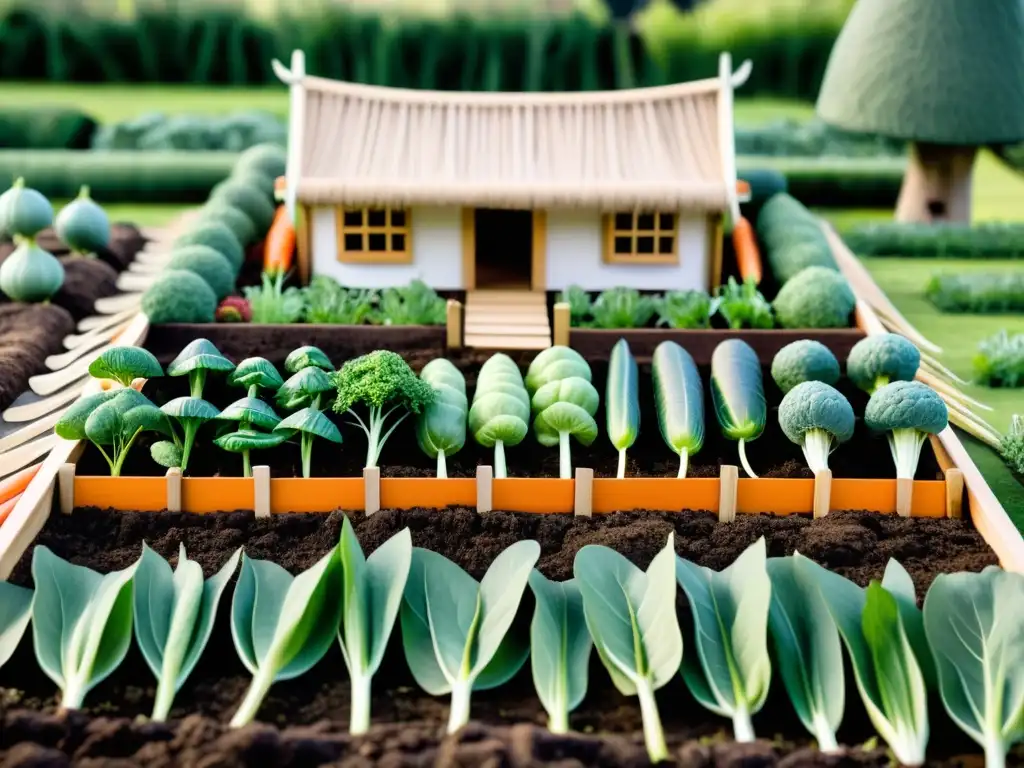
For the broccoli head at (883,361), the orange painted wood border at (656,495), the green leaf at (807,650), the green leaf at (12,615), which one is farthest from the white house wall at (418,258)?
the green leaf at (807,650)

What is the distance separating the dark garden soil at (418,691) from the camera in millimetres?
3898

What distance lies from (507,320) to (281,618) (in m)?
3.24

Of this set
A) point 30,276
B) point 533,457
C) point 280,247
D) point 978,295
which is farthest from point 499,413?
point 978,295

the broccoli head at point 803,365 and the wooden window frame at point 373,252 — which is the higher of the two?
the wooden window frame at point 373,252

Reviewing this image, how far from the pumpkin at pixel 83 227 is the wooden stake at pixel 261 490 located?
4027mm

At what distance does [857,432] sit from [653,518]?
143 centimetres

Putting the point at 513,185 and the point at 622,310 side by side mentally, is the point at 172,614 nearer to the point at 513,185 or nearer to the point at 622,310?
the point at 622,310

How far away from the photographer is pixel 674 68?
15.3 metres

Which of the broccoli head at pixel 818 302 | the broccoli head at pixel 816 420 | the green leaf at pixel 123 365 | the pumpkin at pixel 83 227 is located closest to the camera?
the broccoli head at pixel 816 420

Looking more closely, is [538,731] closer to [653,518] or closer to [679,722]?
[679,722]

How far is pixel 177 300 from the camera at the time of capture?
7188 millimetres

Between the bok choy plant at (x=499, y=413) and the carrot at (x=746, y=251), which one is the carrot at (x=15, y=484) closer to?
the bok choy plant at (x=499, y=413)

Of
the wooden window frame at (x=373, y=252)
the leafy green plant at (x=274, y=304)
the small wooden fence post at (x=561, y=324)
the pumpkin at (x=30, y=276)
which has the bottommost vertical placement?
the small wooden fence post at (x=561, y=324)

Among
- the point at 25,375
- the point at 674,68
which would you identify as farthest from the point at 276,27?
the point at 25,375
